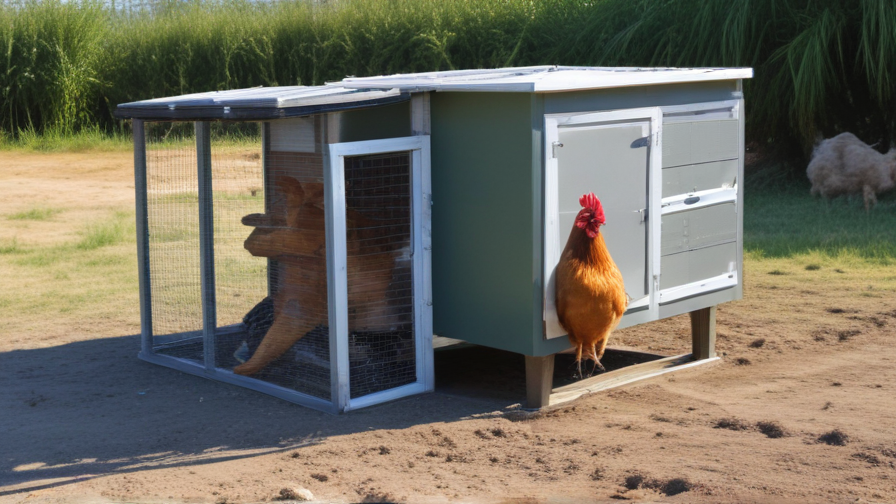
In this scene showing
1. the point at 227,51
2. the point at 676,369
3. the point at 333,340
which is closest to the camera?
the point at 333,340

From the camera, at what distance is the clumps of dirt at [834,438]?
490 centimetres

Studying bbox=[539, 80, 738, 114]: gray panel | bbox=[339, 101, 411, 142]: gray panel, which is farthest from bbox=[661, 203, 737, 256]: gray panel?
bbox=[339, 101, 411, 142]: gray panel

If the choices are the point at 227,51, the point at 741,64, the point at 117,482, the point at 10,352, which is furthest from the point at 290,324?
the point at 227,51

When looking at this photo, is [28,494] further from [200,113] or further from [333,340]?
[200,113]

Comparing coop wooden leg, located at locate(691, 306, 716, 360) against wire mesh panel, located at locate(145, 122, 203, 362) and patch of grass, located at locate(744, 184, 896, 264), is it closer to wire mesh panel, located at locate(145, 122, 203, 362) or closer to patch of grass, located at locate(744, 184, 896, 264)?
patch of grass, located at locate(744, 184, 896, 264)

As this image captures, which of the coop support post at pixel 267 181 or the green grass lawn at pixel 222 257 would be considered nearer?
the coop support post at pixel 267 181

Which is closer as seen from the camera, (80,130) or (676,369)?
(676,369)

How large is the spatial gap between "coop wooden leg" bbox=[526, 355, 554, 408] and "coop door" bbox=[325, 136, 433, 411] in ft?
2.14

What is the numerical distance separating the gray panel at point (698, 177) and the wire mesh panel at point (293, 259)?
7.00 ft

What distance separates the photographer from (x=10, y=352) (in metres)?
7.03

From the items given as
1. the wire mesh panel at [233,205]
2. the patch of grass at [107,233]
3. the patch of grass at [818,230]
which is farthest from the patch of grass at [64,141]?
the wire mesh panel at [233,205]

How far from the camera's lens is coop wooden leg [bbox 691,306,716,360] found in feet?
21.5

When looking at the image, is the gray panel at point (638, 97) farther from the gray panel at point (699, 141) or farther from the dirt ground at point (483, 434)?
the dirt ground at point (483, 434)

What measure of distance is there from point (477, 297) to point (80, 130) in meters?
16.3
